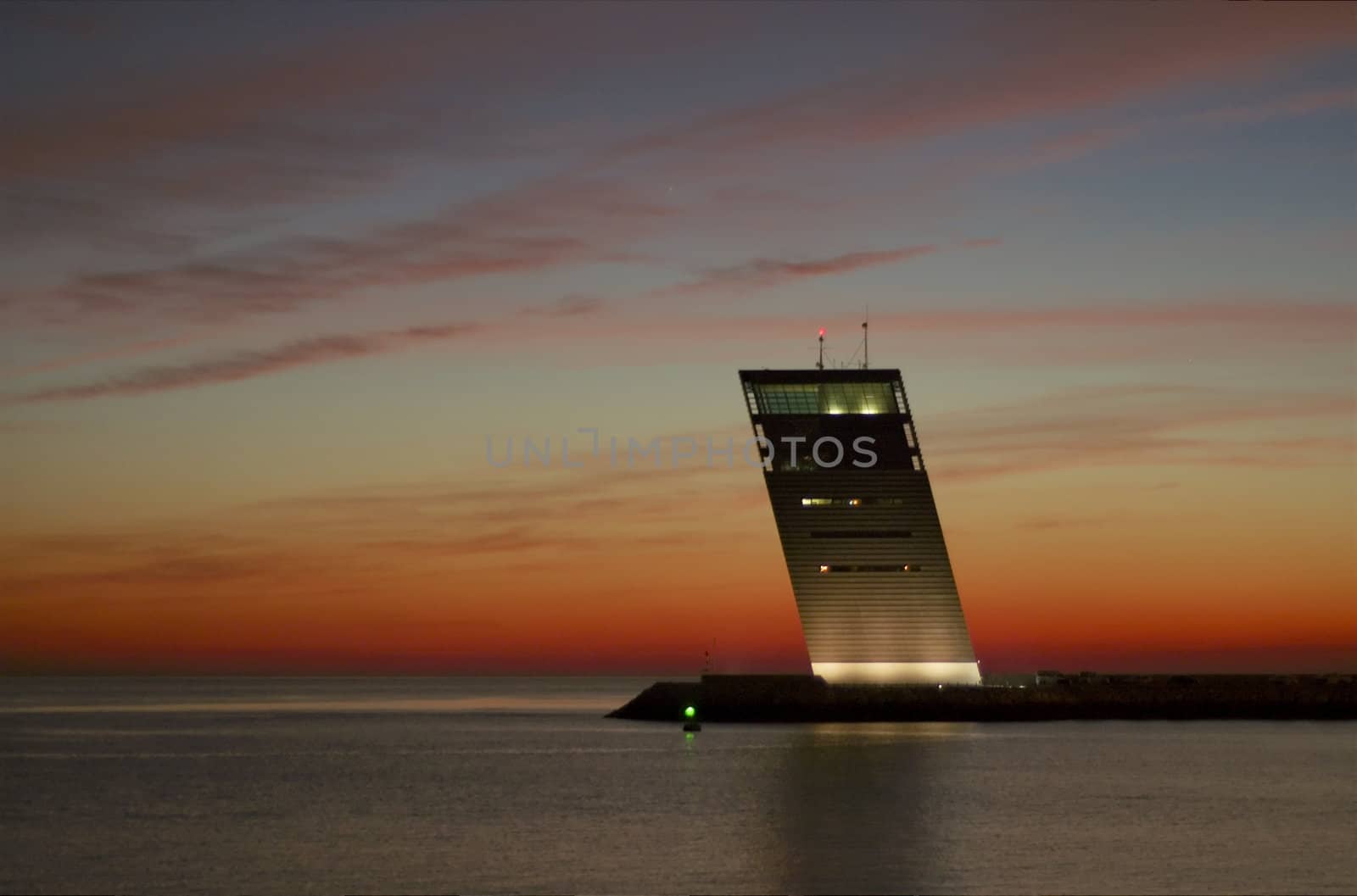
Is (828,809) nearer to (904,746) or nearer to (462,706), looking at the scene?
(904,746)

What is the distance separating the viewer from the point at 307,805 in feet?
215

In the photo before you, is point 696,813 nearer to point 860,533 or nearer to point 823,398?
point 860,533

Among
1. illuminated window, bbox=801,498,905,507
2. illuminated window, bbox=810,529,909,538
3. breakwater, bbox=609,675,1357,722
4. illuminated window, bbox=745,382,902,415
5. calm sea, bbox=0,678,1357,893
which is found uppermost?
illuminated window, bbox=745,382,902,415

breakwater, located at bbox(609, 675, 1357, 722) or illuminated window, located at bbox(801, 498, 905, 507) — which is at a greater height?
illuminated window, located at bbox(801, 498, 905, 507)

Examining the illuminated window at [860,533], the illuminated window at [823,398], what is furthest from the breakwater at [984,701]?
the illuminated window at [823,398]

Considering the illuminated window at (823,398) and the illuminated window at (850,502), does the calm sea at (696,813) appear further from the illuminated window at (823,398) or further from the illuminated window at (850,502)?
the illuminated window at (823,398)

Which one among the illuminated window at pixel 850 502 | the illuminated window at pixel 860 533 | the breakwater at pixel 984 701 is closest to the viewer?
the breakwater at pixel 984 701

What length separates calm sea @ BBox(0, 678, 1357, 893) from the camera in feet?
153

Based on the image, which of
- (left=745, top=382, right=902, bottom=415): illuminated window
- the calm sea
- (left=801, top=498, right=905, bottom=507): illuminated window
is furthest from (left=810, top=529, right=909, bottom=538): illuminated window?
the calm sea

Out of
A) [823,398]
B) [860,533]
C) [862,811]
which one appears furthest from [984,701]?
[862,811]

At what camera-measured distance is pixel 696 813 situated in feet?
203

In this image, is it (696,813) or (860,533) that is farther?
(860,533)

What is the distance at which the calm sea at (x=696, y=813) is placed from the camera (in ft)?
153

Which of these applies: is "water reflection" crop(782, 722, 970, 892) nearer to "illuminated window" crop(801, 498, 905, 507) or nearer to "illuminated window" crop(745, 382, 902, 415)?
"illuminated window" crop(801, 498, 905, 507)
